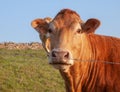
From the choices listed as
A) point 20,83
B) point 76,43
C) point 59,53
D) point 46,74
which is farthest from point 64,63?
point 46,74

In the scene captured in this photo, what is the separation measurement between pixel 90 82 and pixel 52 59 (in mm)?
1378

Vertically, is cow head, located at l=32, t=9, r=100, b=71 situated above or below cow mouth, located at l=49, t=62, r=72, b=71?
above

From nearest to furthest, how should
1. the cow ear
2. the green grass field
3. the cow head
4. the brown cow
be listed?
the cow head
the brown cow
the cow ear
the green grass field

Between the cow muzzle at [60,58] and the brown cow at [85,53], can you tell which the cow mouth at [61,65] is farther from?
the brown cow at [85,53]

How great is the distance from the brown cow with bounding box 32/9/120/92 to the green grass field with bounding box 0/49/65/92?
36.1 ft

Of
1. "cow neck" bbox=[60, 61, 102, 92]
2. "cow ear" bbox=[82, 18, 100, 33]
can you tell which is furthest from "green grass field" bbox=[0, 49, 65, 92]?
"cow ear" bbox=[82, 18, 100, 33]

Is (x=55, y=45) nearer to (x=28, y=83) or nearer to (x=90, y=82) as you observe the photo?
(x=90, y=82)

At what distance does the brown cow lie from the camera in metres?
10.2

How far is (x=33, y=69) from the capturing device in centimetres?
2491

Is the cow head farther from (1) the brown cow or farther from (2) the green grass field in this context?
(2) the green grass field

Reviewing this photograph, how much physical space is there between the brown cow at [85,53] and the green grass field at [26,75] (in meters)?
11.0

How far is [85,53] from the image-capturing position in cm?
1066

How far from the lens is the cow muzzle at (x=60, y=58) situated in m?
9.47

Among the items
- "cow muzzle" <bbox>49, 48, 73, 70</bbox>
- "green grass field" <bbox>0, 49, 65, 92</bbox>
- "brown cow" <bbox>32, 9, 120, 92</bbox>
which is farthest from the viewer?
"green grass field" <bbox>0, 49, 65, 92</bbox>
